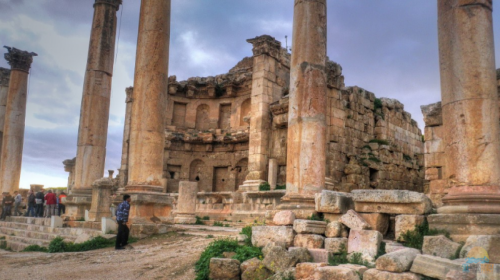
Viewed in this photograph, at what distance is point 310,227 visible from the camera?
27.0ft

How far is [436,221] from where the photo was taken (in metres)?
7.25

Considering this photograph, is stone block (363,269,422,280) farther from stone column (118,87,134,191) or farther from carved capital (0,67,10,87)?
carved capital (0,67,10,87)

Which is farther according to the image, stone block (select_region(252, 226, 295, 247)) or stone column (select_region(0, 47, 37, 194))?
stone column (select_region(0, 47, 37, 194))

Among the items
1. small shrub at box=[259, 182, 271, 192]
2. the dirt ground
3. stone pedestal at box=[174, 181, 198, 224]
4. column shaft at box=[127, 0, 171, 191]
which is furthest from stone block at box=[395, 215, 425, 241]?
small shrub at box=[259, 182, 271, 192]

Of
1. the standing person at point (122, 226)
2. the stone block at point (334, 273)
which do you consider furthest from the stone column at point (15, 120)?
the stone block at point (334, 273)

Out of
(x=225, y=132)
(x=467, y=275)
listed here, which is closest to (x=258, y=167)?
(x=225, y=132)

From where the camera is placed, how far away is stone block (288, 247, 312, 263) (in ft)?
24.2

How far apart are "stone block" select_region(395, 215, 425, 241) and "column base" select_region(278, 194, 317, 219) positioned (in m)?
1.86

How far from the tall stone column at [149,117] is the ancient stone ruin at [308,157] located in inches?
1.5

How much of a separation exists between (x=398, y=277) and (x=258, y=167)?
14.9 meters

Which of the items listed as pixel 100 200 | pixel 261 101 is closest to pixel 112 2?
pixel 261 101

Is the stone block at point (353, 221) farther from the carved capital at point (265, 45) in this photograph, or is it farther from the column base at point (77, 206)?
the carved capital at point (265, 45)

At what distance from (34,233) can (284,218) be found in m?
10.0

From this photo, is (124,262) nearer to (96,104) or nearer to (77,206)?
(77,206)
